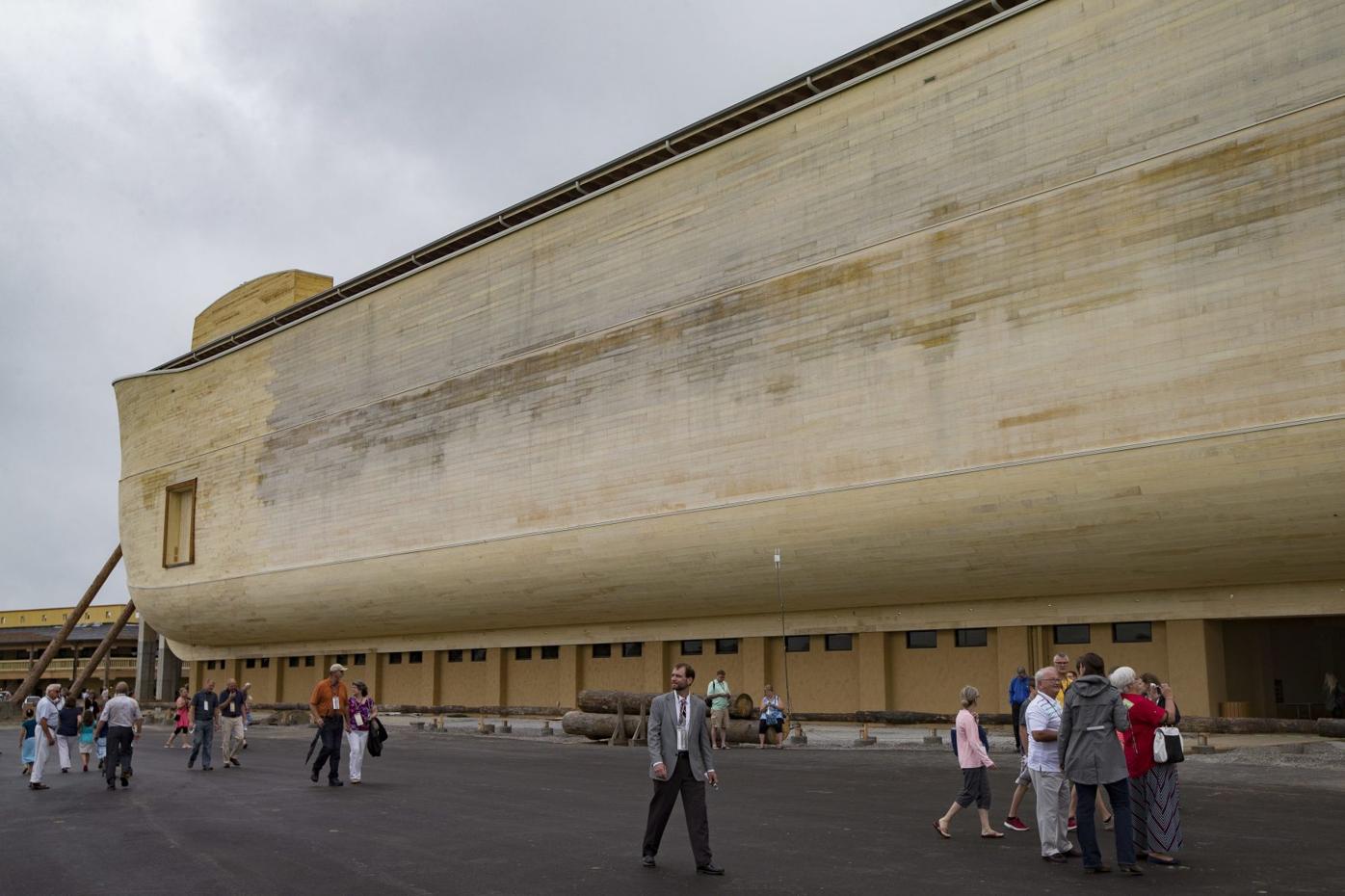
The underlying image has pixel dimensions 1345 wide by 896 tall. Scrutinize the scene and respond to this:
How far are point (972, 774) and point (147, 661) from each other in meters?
61.7

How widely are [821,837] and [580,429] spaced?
23.8m

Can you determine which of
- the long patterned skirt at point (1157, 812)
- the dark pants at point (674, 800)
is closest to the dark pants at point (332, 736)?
Answer: the dark pants at point (674, 800)

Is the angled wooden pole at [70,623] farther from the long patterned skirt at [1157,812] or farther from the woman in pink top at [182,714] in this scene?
the long patterned skirt at [1157,812]

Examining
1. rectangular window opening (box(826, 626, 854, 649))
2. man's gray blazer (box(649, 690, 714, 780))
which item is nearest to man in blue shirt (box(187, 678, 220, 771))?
man's gray blazer (box(649, 690, 714, 780))

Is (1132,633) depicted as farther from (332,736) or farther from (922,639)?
(332,736)

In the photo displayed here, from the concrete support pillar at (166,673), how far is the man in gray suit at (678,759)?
58.6m

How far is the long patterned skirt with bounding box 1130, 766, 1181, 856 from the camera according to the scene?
945cm

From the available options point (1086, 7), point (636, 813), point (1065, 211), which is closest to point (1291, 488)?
point (1065, 211)

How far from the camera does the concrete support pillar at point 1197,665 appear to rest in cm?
2428

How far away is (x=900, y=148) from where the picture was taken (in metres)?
27.5

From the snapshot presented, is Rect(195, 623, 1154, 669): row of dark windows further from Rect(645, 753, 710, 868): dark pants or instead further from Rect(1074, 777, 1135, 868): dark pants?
Rect(645, 753, 710, 868): dark pants

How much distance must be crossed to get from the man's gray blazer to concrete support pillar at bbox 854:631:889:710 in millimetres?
20961

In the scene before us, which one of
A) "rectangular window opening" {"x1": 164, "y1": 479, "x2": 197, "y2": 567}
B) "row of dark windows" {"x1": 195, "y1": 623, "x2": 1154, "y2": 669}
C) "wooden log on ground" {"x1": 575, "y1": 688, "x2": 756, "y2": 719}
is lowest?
"wooden log on ground" {"x1": 575, "y1": 688, "x2": 756, "y2": 719}

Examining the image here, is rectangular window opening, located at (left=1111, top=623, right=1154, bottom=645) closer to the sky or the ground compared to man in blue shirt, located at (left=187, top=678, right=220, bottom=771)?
closer to the sky
